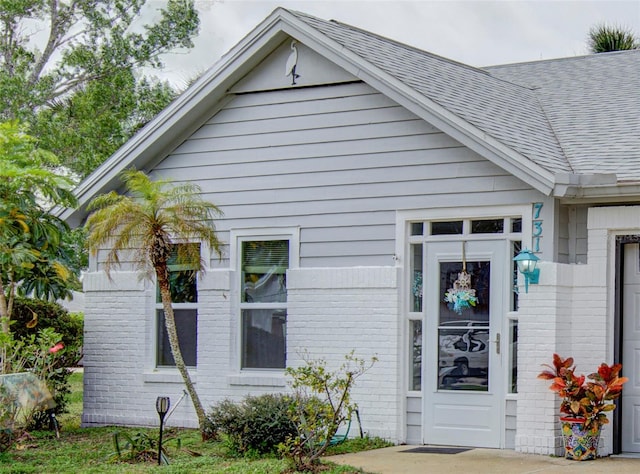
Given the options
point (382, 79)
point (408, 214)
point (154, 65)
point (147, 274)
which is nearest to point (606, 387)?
point (408, 214)

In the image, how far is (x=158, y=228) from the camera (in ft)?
40.8

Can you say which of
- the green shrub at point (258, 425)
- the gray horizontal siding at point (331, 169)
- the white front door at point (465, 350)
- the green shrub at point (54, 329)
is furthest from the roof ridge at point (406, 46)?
the green shrub at point (54, 329)

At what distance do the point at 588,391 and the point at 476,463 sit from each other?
130cm

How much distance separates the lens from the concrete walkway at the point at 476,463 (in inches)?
404

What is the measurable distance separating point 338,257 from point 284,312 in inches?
42.2

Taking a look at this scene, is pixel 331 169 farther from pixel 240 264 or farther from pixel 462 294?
pixel 462 294

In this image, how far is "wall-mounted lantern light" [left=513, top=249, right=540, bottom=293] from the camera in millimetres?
11281

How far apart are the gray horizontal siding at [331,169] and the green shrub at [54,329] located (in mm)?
2561

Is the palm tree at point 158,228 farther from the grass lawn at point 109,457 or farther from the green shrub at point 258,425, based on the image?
the green shrub at point 258,425

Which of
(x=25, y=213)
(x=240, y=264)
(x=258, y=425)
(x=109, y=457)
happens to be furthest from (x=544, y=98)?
(x=109, y=457)

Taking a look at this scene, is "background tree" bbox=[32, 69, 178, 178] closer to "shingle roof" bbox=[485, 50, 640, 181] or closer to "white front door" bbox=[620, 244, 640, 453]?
"shingle roof" bbox=[485, 50, 640, 181]

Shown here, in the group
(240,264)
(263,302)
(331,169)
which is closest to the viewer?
(331,169)

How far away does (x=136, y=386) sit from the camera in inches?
566

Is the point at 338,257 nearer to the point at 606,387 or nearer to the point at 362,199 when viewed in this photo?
the point at 362,199
